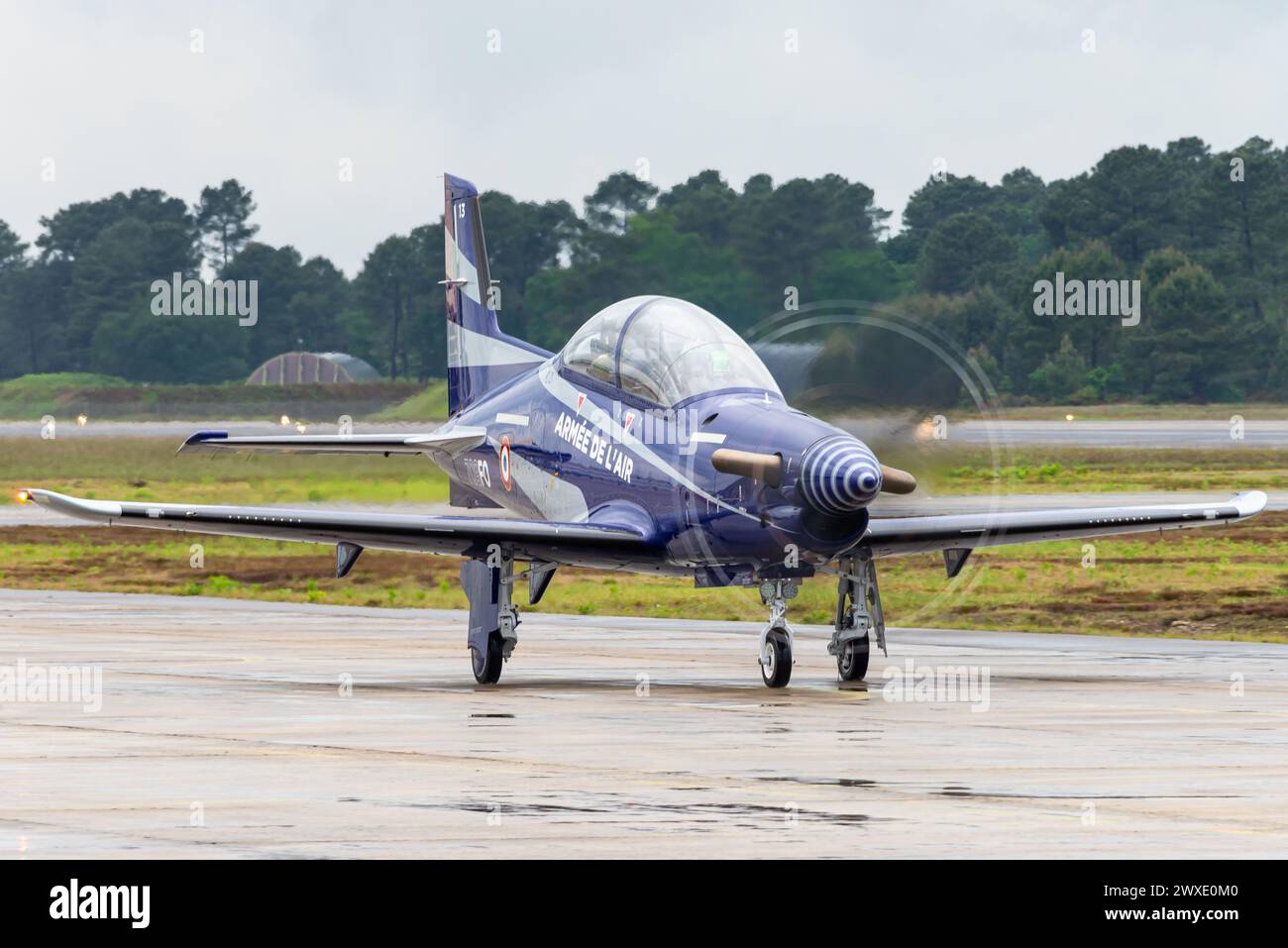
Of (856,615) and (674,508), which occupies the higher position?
(674,508)

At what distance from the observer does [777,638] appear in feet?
66.3

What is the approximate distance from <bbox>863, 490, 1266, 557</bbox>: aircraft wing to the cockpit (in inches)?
86.1

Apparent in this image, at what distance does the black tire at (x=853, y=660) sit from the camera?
69.4 feet

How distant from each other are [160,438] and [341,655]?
37.5m

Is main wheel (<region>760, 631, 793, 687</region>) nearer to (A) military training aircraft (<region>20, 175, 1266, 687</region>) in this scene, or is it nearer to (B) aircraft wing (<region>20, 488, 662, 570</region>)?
(A) military training aircraft (<region>20, 175, 1266, 687</region>)

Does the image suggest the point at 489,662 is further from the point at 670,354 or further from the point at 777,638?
the point at 670,354

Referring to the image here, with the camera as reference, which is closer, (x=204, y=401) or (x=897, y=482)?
(x=897, y=482)

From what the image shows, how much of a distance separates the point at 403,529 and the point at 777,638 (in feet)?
12.5

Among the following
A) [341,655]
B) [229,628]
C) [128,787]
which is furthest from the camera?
[229,628]

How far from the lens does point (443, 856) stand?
407 inches

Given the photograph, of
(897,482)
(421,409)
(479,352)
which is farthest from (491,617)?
(421,409)

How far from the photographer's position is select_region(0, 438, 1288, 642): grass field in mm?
30578
